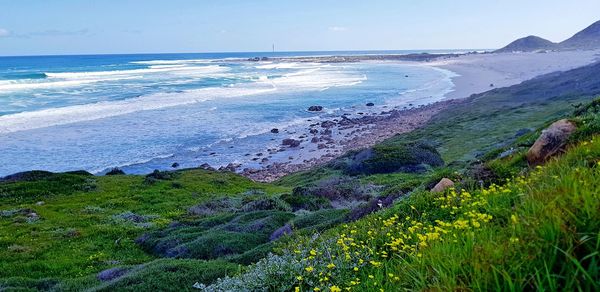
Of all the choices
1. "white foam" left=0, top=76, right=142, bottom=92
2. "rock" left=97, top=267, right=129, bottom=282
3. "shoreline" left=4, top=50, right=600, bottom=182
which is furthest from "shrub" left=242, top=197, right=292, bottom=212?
"white foam" left=0, top=76, right=142, bottom=92

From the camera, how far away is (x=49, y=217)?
21438 mm

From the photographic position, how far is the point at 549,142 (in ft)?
33.5

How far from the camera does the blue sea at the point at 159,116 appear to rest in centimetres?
4072

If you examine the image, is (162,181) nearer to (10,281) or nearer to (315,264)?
(10,281)

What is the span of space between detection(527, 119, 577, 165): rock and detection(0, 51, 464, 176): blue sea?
31082mm

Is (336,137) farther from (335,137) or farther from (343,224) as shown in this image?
(343,224)

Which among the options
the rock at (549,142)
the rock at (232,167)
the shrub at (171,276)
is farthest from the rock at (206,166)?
the rock at (549,142)

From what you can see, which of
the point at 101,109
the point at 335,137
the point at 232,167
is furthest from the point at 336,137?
the point at 101,109

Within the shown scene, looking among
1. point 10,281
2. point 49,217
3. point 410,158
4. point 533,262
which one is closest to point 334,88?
point 410,158

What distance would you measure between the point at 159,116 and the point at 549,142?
55.3 m

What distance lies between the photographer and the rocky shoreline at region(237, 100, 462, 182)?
38.4 meters

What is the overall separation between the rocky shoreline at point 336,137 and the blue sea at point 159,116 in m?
2.25

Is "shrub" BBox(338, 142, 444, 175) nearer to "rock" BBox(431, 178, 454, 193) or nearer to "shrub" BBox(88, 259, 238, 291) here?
"rock" BBox(431, 178, 454, 193)

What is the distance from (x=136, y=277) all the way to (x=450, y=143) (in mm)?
30321
